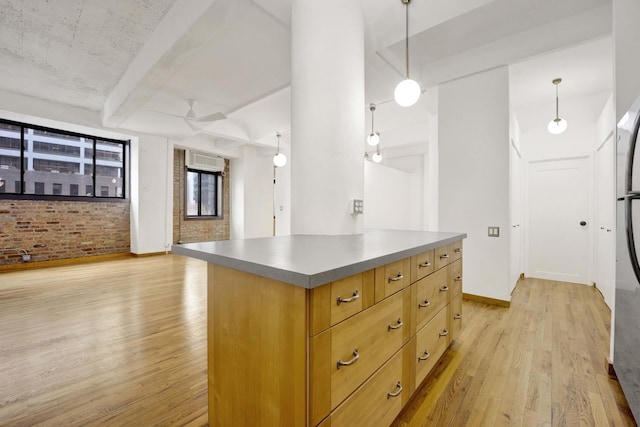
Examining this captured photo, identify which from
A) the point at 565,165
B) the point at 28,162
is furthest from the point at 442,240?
the point at 28,162

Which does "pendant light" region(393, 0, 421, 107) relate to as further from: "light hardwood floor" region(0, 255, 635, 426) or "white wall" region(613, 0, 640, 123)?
"light hardwood floor" region(0, 255, 635, 426)

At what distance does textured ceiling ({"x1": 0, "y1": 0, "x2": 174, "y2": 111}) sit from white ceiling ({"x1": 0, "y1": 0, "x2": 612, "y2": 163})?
1 cm

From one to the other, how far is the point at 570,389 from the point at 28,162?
25.4ft

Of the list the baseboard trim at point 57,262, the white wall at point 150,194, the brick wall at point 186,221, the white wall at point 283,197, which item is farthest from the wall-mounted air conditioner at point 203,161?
the baseboard trim at point 57,262

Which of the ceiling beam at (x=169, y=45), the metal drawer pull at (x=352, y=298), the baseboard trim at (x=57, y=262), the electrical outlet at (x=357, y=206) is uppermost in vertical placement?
the ceiling beam at (x=169, y=45)

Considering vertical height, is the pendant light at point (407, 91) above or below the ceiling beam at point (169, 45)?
below

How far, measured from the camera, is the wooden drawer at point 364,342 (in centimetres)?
97

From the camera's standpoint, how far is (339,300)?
3.15 ft

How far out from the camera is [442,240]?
1.76 meters

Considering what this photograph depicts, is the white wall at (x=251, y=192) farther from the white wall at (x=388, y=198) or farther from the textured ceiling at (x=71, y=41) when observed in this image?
the textured ceiling at (x=71, y=41)

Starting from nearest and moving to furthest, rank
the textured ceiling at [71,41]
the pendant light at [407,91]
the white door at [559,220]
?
1. the pendant light at [407,91]
2. the textured ceiling at [71,41]
3. the white door at [559,220]

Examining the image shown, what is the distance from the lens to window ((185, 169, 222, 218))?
7629 millimetres

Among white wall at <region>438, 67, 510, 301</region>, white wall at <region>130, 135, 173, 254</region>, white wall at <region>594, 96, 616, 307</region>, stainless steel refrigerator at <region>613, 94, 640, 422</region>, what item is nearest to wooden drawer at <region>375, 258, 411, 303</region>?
stainless steel refrigerator at <region>613, 94, 640, 422</region>

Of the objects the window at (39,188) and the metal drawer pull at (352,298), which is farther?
the window at (39,188)
